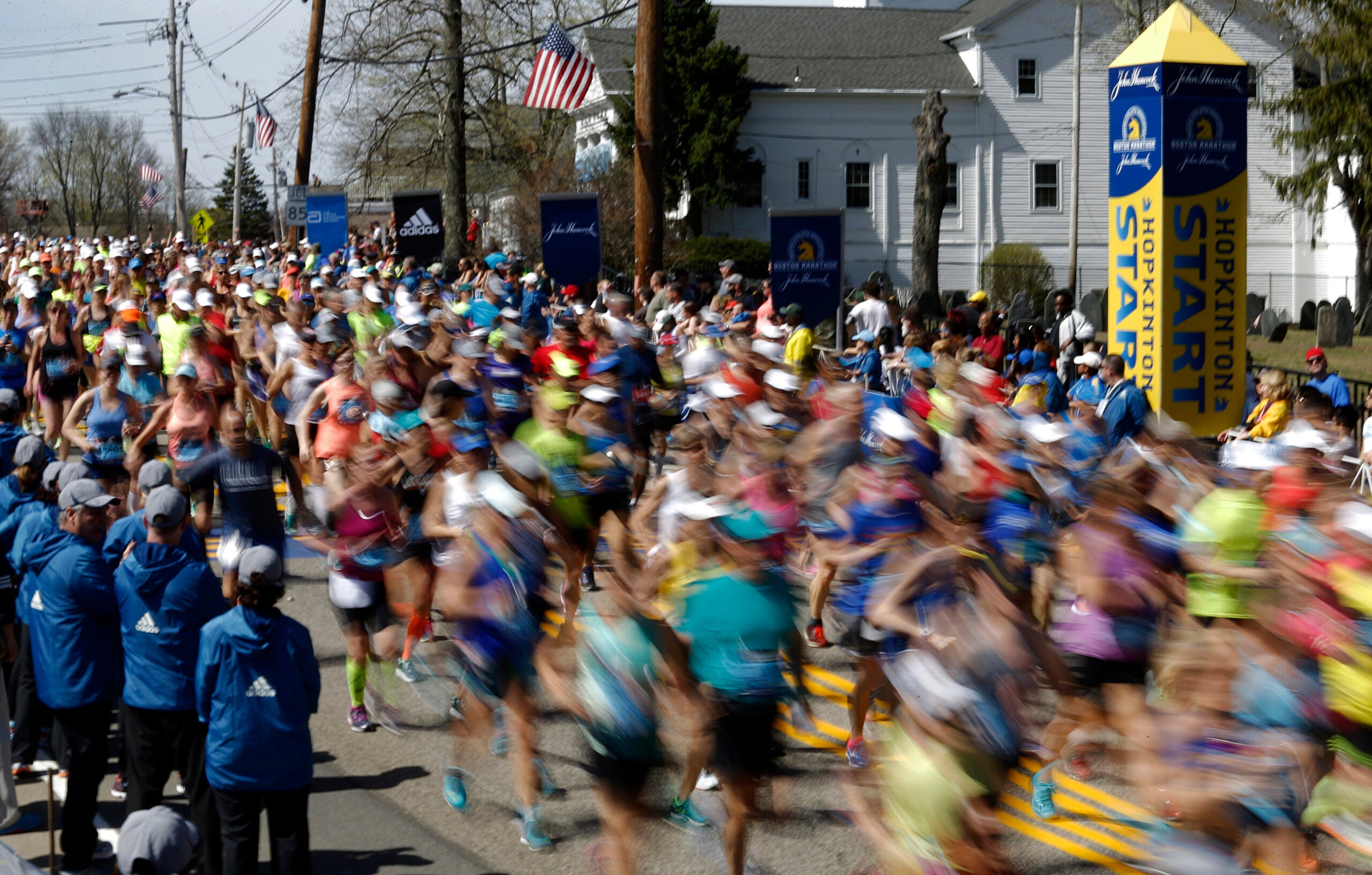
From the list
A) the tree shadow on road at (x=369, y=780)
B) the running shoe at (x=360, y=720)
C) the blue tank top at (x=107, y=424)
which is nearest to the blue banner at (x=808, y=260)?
the blue tank top at (x=107, y=424)

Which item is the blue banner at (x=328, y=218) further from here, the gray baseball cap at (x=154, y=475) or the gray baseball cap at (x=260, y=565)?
the gray baseball cap at (x=260, y=565)

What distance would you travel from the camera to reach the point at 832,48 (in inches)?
1971

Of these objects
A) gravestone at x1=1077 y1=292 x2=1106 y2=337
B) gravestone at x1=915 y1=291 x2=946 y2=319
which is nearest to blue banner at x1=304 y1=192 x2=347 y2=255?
gravestone at x1=915 y1=291 x2=946 y2=319

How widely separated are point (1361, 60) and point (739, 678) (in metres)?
31.0

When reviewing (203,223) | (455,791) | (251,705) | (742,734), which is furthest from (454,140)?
(251,705)

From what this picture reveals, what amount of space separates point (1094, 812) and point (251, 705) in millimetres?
4357

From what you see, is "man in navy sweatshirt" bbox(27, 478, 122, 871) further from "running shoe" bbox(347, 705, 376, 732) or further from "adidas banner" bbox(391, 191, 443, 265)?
"adidas banner" bbox(391, 191, 443, 265)

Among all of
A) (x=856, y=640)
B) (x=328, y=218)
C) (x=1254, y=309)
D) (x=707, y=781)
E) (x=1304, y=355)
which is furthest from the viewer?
(x=1254, y=309)

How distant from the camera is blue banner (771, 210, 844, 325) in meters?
15.7

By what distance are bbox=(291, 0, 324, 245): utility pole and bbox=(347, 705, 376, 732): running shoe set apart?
25339 millimetres

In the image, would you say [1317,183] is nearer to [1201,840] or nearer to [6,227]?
[1201,840]

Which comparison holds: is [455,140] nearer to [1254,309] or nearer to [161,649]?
[1254,309]

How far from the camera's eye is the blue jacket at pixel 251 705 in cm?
575

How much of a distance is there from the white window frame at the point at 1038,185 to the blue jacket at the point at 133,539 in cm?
4528
